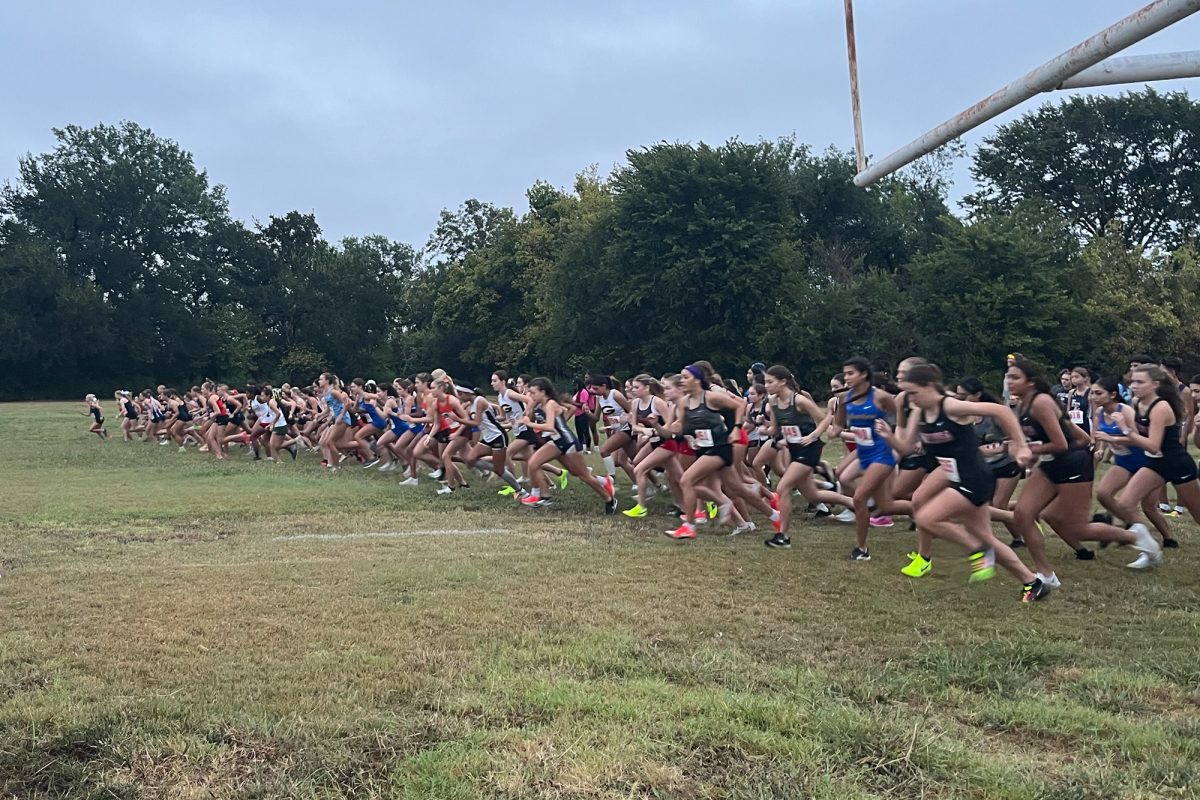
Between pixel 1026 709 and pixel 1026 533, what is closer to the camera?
pixel 1026 709

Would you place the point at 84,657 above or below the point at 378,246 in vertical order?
below

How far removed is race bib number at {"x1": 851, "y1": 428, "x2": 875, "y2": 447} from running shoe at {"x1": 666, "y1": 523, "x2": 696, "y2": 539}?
2.15m

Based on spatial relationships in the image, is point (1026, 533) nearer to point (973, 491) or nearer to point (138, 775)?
point (973, 491)

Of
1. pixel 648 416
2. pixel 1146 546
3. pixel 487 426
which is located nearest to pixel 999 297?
pixel 487 426

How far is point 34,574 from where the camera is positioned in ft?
26.6

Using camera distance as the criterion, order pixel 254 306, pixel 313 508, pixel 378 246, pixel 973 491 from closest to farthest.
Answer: pixel 973 491
pixel 313 508
pixel 254 306
pixel 378 246

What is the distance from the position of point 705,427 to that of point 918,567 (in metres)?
2.81

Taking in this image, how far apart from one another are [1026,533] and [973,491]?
1017mm

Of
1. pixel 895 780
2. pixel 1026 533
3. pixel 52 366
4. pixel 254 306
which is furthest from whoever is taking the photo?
pixel 254 306

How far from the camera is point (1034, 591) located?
23.1 ft

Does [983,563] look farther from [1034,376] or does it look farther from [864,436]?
[864,436]

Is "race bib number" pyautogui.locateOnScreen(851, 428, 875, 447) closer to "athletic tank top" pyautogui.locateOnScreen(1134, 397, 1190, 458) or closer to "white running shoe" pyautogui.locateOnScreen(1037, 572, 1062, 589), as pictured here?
"white running shoe" pyautogui.locateOnScreen(1037, 572, 1062, 589)

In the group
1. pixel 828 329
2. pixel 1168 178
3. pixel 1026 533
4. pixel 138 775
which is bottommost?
pixel 138 775

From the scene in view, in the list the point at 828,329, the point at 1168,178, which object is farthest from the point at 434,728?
the point at 1168,178
